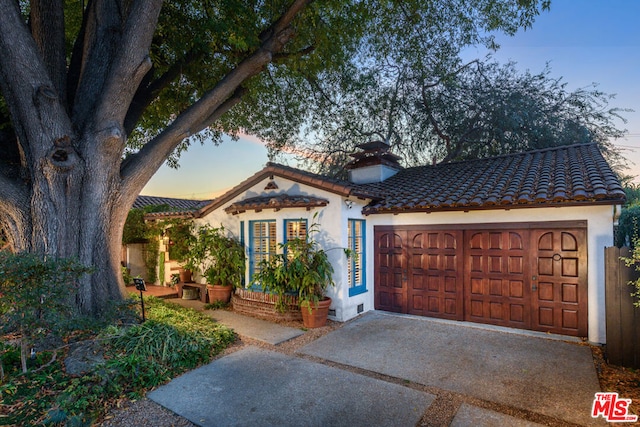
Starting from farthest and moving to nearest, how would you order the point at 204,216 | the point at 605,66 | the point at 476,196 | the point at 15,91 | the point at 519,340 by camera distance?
the point at 204,216 → the point at 605,66 → the point at 476,196 → the point at 519,340 → the point at 15,91

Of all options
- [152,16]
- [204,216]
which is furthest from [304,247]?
[152,16]

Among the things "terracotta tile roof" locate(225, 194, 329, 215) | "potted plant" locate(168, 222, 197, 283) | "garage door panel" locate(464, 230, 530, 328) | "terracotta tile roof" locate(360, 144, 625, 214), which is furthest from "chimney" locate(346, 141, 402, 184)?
"potted plant" locate(168, 222, 197, 283)

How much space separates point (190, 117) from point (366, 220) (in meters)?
5.01

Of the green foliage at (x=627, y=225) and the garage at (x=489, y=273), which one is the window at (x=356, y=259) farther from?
the green foliage at (x=627, y=225)

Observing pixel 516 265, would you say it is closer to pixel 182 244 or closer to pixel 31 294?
pixel 31 294

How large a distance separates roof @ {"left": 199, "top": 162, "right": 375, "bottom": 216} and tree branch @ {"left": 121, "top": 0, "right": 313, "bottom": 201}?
224cm

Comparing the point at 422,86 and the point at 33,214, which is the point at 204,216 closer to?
the point at 33,214

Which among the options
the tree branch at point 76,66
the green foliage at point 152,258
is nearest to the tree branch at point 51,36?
the tree branch at point 76,66

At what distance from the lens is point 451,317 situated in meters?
7.32

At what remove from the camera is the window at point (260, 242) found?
27.7ft

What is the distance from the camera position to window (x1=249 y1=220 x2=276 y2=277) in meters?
8.44

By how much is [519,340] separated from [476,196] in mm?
3000

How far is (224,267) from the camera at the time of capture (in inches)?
350

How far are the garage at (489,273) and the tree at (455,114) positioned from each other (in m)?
7.41
